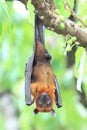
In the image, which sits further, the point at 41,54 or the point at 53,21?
the point at 41,54

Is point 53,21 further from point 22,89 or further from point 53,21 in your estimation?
point 22,89

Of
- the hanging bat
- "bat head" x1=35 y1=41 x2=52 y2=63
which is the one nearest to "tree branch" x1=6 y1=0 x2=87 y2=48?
the hanging bat

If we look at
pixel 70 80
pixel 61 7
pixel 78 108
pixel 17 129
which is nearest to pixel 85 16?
pixel 61 7

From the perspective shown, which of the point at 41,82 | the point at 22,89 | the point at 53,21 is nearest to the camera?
the point at 53,21

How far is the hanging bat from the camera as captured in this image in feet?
11.9

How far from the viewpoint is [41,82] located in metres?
3.65

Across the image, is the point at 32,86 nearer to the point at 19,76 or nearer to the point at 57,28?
the point at 57,28

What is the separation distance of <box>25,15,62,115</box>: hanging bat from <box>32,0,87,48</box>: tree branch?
0.86 feet

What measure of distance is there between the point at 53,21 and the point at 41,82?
1.93ft

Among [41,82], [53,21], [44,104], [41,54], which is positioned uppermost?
[53,21]

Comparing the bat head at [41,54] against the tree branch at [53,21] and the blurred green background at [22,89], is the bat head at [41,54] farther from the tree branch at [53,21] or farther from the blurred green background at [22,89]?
the blurred green background at [22,89]

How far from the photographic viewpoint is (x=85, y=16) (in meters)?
3.73

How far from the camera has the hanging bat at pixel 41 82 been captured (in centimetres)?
363

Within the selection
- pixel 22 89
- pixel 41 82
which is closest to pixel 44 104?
pixel 41 82
